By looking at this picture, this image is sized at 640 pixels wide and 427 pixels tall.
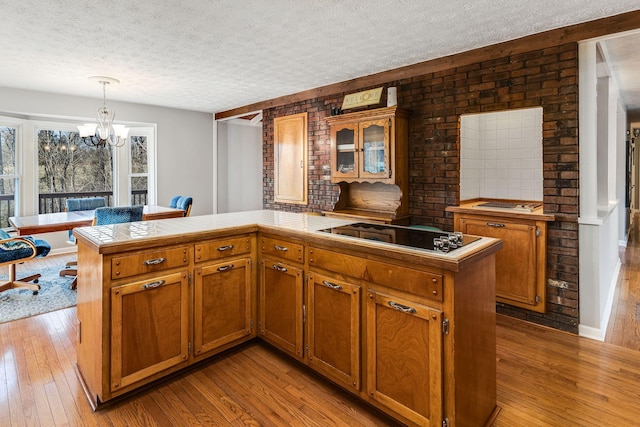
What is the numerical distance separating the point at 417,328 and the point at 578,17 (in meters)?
2.68

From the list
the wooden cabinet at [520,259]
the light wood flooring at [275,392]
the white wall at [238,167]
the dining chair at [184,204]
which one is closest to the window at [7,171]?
the dining chair at [184,204]

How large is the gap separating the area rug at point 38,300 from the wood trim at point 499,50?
3.75m

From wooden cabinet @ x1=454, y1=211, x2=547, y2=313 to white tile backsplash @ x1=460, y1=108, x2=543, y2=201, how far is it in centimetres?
71

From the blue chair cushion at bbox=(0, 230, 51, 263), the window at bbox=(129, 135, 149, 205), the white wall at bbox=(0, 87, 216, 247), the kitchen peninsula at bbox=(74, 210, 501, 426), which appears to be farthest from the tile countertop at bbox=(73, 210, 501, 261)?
the window at bbox=(129, 135, 149, 205)

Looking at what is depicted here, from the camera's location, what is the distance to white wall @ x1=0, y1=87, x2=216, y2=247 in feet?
16.5

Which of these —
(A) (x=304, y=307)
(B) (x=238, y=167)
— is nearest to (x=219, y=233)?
(A) (x=304, y=307)

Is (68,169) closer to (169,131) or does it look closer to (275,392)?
(169,131)

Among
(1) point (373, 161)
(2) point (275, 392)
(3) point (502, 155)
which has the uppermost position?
(3) point (502, 155)

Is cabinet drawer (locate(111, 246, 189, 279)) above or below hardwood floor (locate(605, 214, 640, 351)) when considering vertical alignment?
above

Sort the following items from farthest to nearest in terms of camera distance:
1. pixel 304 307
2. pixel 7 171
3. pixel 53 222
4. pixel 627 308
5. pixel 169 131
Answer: pixel 169 131
pixel 7 171
pixel 53 222
pixel 627 308
pixel 304 307

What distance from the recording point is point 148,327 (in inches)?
80.0

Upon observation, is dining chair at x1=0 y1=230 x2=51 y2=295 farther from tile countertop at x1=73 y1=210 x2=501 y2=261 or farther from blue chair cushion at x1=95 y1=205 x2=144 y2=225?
tile countertop at x1=73 y1=210 x2=501 y2=261

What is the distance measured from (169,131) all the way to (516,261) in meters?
5.74

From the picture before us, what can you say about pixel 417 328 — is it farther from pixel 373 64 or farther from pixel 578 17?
pixel 373 64
